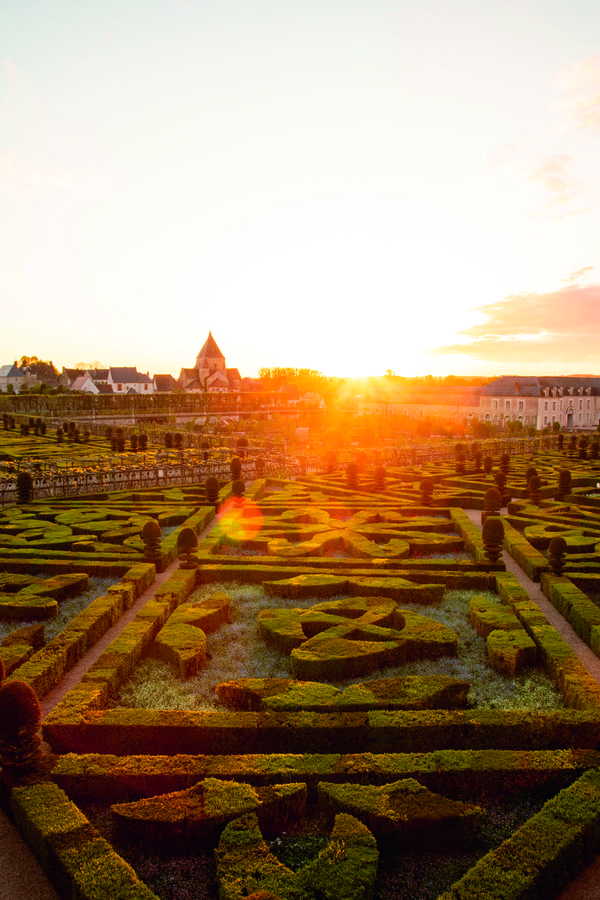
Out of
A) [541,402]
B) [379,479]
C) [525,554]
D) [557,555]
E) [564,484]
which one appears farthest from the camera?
[541,402]

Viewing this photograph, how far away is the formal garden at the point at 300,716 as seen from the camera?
621 cm

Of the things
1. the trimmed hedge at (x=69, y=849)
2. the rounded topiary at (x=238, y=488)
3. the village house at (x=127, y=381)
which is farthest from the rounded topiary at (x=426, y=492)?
the village house at (x=127, y=381)

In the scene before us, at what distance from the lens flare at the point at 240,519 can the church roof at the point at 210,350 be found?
10672 cm

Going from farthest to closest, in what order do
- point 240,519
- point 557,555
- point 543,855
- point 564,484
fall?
point 564,484
point 240,519
point 557,555
point 543,855

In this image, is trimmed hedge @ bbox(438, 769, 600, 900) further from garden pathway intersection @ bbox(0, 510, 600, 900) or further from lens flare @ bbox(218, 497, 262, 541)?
lens flare @ bbox(218, 497, 262, 541)

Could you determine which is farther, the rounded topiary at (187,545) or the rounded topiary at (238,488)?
the rounded topiary at (238,488)

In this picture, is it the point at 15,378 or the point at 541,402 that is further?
the point at 15,378

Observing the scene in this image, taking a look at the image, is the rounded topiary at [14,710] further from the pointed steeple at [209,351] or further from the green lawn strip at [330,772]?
the pointed steeple at [209,351]

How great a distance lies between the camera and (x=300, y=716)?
8148 millimetres

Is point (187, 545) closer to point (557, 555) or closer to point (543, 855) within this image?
point (557, 555)

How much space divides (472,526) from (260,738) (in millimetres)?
11894

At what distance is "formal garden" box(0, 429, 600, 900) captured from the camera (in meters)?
6.21

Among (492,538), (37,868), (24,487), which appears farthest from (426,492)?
(37,868)

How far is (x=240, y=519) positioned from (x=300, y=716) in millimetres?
11407
